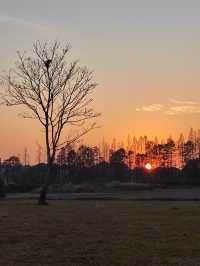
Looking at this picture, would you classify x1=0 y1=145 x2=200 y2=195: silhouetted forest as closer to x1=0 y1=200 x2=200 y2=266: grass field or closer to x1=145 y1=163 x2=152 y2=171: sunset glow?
x1=145 y1=163 x2=152 y2=171: sunset glow

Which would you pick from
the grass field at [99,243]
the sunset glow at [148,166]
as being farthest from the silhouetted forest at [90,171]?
the grass field at [99,243]

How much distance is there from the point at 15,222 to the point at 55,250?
746 centimetres

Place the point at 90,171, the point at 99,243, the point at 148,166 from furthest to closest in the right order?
the point at 148,166
the point at 90,171
the point at 99,243

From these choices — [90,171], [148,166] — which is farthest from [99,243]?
[148,166]

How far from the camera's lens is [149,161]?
135 m

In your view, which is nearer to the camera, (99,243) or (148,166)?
(99,243)

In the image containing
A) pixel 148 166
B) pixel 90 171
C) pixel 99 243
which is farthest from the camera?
pixel 148 166

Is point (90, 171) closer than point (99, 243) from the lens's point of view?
Answer: No

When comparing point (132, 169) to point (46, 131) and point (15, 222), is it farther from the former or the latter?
point (15, 222)

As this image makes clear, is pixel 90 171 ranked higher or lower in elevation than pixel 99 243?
higher

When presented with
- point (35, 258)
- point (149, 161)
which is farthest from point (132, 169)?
point (35, 258)

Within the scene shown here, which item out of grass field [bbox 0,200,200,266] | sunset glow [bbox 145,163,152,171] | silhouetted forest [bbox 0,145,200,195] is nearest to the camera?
grass field [bbox 0,200,200,266]

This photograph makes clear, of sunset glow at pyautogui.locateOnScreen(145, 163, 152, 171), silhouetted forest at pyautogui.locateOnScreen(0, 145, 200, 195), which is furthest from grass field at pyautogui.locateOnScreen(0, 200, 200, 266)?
sunset glow at pyautogui.locateOnScreen(145, 163, 152, 171)

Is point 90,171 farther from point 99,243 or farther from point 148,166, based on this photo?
point 99,243
